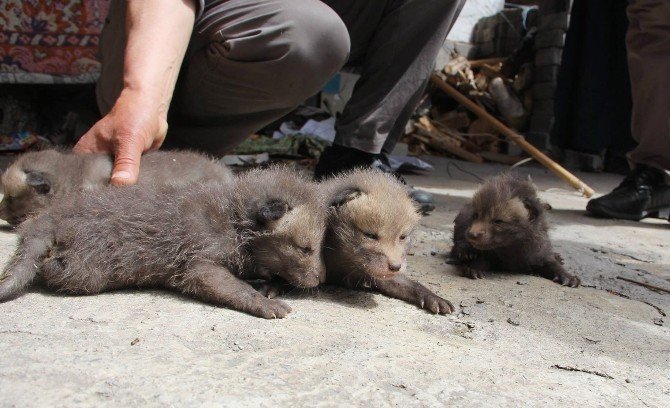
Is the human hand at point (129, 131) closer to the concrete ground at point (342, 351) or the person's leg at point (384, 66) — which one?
the concrete ground at point (342, 351)

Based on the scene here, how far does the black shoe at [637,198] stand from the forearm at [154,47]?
3.92 metres

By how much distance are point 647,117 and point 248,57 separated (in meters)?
3.60

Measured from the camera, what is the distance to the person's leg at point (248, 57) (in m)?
3.93

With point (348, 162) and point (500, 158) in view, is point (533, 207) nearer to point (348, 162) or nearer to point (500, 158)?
point (348, 162)

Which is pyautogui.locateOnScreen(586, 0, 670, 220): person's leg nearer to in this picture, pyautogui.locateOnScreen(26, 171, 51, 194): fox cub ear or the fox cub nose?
the fox cub nose

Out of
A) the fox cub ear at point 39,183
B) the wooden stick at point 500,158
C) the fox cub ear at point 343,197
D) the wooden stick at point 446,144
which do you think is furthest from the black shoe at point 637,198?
the fox cub ear at point 39,183

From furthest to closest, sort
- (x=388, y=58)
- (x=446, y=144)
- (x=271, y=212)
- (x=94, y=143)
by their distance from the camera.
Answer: (x=446, y=144)
(x=388, y=58)
(x=94, y=143)
(x=271, y=212)

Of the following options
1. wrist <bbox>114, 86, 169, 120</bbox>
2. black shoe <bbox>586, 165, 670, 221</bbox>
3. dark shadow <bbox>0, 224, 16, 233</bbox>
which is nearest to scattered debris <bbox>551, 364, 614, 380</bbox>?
wrist <bbox>114, 86, 169, 120</bbox>

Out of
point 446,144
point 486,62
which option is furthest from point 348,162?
point 486,62

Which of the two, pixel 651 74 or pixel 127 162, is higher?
pixel 651 74

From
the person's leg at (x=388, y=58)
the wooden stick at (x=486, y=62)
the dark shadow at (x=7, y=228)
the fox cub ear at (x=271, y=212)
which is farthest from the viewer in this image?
the wooden stick at (x=486, y=62)

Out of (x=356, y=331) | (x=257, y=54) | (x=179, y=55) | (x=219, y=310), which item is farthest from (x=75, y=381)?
(x=257, y=54)

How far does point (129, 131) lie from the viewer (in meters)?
3.21

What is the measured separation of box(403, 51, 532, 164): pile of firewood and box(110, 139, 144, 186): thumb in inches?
293
